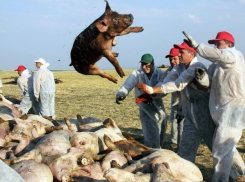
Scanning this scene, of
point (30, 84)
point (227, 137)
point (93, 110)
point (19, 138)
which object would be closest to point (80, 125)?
point (19, 138)

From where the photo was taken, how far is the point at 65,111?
593 inches

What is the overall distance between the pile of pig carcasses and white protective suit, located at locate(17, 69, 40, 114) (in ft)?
16.3

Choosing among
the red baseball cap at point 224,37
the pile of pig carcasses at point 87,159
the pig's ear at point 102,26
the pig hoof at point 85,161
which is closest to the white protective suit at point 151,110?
the pile of pig carcasses at point 87,159

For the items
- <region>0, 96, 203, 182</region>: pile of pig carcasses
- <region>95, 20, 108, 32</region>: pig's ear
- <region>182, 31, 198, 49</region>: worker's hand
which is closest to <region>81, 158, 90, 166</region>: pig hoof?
<region>0, 96, 203, 182</region>: pile of pig carcasses

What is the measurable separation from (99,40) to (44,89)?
19.7ft

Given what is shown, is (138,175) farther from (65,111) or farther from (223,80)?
(65,111)

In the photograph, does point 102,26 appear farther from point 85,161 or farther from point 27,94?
point 27,94

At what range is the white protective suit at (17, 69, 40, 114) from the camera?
36.6 feet

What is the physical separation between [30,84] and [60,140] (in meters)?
6.39

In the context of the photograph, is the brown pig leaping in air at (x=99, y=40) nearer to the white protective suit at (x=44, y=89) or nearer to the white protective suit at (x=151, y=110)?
the white protective suit at (x=151, y=110)

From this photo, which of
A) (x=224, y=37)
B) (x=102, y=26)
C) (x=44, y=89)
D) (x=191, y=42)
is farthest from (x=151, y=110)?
(x=44, y=89)

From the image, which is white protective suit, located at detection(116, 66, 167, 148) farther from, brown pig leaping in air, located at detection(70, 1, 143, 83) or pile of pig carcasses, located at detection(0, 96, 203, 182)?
brown pig leaping in air, located at detection(70, 1, 143, 83)

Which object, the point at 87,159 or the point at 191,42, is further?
the point at 191,42

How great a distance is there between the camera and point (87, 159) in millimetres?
4980
